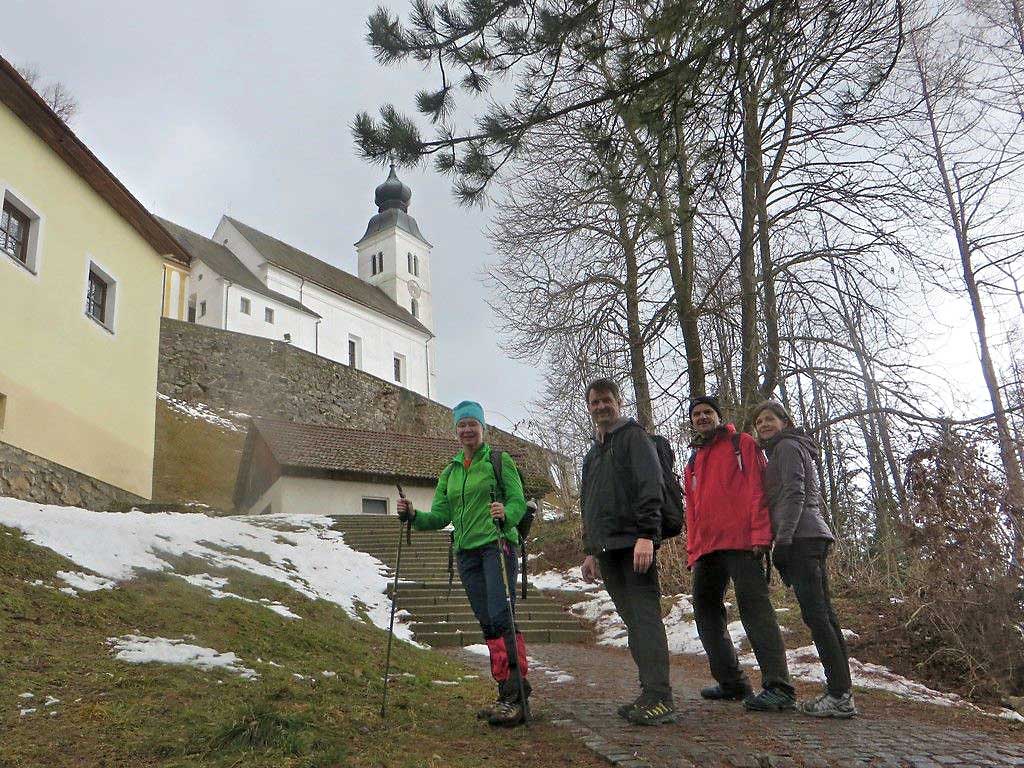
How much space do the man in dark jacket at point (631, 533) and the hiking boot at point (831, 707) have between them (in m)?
0.80

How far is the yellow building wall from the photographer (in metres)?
11.0

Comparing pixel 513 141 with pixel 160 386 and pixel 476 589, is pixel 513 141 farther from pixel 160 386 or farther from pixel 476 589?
pixel 160 386

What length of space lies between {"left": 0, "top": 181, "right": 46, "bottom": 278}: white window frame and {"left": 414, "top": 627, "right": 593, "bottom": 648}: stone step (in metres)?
7.66

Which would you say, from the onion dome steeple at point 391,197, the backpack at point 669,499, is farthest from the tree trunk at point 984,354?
the onion dome steeple at point 391,197

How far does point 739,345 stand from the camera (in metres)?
9.95

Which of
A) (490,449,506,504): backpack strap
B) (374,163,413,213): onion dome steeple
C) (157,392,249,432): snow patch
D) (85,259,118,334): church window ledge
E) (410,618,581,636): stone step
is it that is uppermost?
(374,163,413,213): onion dome steeple

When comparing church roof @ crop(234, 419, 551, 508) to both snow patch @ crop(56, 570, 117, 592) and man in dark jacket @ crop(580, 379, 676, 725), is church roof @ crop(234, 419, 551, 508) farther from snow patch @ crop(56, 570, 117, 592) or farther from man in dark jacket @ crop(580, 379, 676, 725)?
man in dark jacket @ crop(580, 379, 676, 725)

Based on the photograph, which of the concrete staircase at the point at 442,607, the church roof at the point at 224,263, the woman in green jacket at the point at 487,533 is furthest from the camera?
the church roof at the point at 224,263

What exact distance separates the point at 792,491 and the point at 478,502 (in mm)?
1732

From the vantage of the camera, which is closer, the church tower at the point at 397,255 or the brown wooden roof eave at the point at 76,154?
the brown wooden roof eave at the point at 76,154

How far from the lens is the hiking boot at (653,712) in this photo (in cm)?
399

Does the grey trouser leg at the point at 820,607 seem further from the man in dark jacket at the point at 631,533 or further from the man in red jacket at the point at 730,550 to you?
the man in dark jacket at the point at 631,533

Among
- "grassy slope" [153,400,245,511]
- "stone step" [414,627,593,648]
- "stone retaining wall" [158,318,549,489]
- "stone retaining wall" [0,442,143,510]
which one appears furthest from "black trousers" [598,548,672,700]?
"stone retaining wall" [158,318,549,489]

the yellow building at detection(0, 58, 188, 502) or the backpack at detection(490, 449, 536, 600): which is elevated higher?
the yellow building at detection(0, 58, 188, 502)
